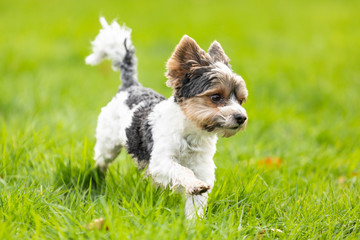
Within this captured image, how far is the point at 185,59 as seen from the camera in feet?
12.2

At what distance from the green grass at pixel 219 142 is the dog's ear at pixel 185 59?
3.29 ft

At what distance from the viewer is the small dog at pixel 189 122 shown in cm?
352

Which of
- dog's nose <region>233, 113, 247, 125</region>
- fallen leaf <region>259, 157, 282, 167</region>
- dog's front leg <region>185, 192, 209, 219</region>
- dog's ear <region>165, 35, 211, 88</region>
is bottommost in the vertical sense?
fallen leaf <region>259, 157, 282, 167</region>

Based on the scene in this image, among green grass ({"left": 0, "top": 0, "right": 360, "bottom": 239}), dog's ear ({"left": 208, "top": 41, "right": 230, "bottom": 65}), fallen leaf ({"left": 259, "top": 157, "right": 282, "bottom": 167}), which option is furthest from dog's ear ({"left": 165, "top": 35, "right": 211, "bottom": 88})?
fallen leaf ({"left": 259, "top": 157, "right": 282, "bottom": 167})

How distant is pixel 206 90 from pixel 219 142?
242 centimetres

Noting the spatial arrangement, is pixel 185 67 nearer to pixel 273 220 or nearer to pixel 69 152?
pixel 273 220

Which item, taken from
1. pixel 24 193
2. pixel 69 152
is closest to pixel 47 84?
pixel 69 152

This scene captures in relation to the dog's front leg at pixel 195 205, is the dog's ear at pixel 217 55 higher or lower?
higher

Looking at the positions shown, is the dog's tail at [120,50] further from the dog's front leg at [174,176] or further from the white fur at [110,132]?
the dog's front leg at [174,176]

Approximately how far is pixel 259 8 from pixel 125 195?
49.3 ft

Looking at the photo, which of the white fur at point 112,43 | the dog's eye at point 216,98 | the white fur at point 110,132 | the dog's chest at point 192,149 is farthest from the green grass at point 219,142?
the white fur at point 112,43

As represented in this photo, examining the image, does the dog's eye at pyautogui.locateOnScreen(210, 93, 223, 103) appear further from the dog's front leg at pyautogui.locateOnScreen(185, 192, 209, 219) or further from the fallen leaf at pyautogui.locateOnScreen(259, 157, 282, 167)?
the fallen leaf at pyautogui.locateOnScreen(259, 157, 282, 167)

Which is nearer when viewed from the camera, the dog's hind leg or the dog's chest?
the dog's chest

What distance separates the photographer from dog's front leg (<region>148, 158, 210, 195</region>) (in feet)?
10.7
